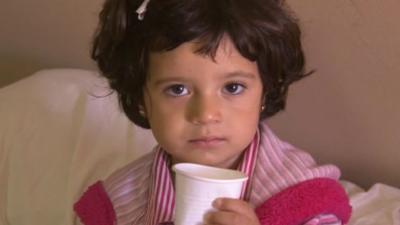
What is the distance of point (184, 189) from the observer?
711mm

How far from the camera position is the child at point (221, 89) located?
810 mm

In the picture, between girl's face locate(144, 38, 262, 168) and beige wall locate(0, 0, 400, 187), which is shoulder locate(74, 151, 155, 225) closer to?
girl's face locate(144, 38, 262, 168)

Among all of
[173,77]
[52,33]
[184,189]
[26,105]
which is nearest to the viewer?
[184,189]

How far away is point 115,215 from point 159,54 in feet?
1.06

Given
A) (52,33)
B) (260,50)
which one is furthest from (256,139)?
(52,33)

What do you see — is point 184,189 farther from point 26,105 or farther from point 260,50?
point 26,105

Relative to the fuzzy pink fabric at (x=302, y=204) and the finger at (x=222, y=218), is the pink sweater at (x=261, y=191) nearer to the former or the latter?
the fuzzy pink fabric at (x=302, y=204)

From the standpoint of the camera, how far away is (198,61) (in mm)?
801

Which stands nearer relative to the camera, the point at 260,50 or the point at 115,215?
the point at 260,50

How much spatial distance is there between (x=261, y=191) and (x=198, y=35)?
0.25 meters

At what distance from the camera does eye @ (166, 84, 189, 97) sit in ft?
2.71

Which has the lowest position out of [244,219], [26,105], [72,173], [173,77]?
[72,173]

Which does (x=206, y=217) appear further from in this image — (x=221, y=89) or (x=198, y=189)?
(x=221, y=89)

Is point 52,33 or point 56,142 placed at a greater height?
point 52,33
